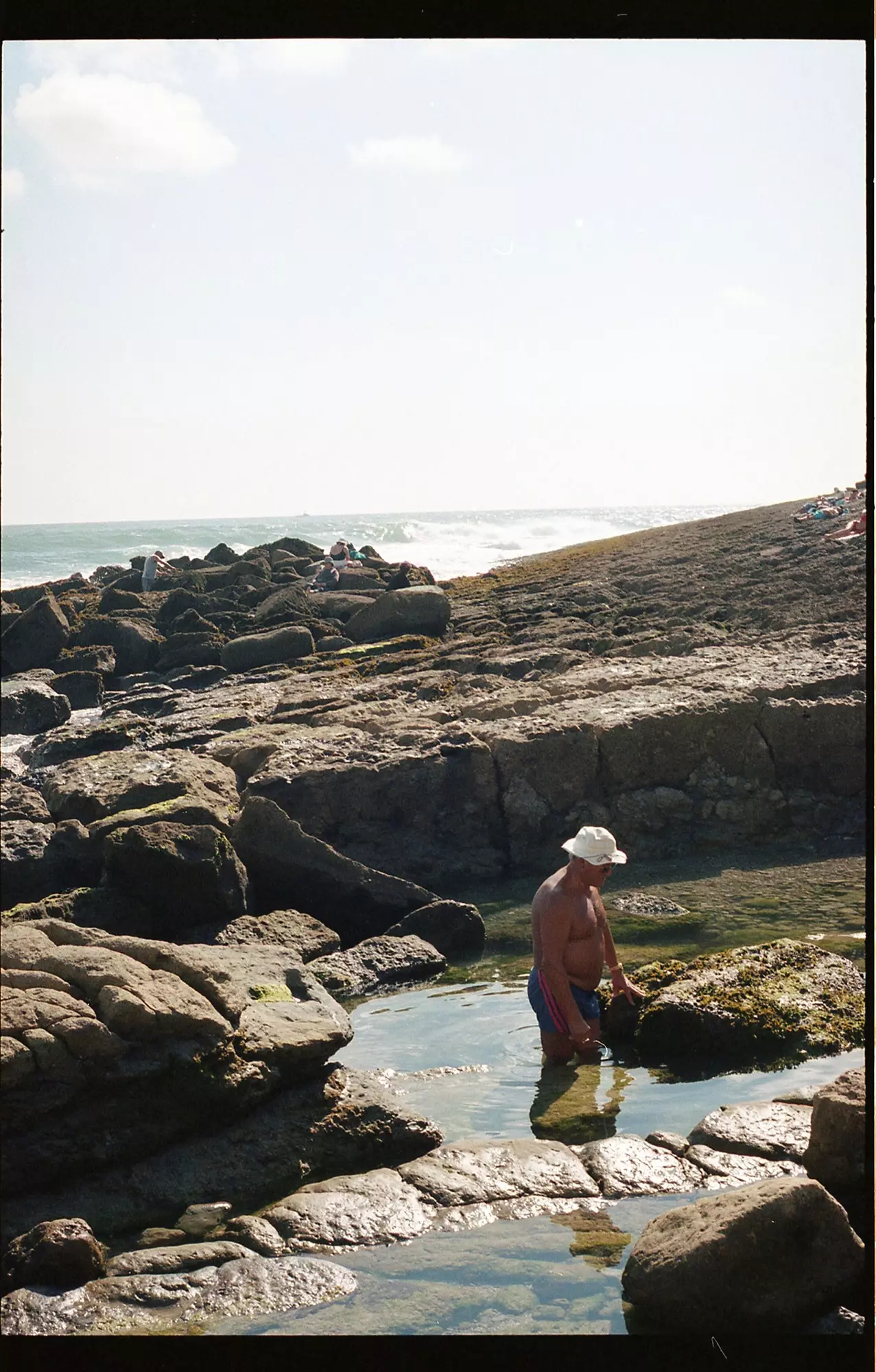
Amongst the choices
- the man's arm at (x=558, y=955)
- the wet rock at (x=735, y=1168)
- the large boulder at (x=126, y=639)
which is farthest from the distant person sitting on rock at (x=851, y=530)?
the wet rock at (x=735, y=1168)

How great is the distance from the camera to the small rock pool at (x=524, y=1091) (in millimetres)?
4527

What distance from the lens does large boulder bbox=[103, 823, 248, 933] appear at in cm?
909

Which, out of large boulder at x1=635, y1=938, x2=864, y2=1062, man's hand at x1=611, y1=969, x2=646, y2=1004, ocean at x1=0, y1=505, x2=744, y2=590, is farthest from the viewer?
ocean at x1=0, y1=505, x2=744, y2=590

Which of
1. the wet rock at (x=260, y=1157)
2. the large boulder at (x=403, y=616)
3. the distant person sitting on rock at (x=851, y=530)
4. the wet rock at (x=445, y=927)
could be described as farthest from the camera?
the large boulder at (x=403, y=616)

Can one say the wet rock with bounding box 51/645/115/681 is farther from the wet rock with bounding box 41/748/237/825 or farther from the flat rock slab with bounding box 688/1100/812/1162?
the flat rock slab with bounding box 688/1100/812/1162

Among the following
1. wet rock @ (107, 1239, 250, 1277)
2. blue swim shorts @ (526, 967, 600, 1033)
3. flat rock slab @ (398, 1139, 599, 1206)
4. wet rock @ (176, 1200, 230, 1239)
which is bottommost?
wet rock @ (176, 1200, 230, 1239)

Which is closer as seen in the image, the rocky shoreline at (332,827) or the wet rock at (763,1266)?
the wet rock at (763,1266)

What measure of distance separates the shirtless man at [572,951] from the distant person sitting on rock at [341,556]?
18.5 meters

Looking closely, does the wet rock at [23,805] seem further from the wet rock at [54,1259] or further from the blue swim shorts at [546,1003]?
the wet rock at [54,1259]

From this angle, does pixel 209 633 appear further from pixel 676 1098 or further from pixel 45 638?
pixel 676 1098

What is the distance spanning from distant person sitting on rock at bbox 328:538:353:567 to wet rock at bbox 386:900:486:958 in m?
16.1

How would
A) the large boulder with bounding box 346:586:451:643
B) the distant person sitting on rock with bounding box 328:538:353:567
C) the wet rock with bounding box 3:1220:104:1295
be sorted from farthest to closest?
1. the distant person sitting on rock with bounding box 328:538:353:567
2. the large boulder with bounding box 346:586:451:643
3. the wet rock with bounding box 3:1220:104:1295

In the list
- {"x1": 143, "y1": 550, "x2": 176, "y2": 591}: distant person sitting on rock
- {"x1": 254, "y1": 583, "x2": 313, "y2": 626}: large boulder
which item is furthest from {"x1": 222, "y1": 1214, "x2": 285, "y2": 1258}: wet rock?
{"x1": 143, "y1": 550, "x2": 176, "y2": 591}: distant person sitting on rock
